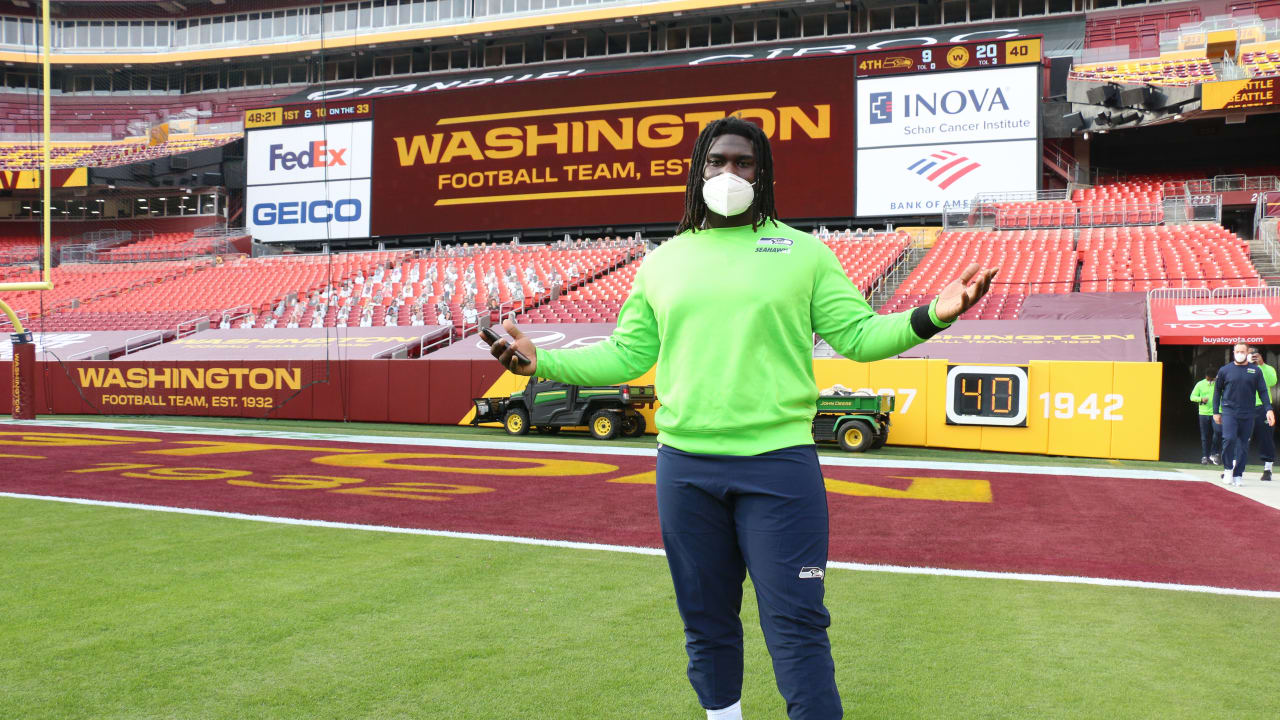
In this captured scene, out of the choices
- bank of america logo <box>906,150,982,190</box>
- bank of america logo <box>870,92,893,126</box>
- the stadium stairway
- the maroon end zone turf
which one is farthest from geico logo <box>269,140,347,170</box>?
the stadium stairway

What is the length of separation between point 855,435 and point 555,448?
15.3 ft

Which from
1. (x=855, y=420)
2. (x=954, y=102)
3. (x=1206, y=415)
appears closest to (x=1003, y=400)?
(x=855, y=420)

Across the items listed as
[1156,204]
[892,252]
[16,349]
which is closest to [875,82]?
[892,252]

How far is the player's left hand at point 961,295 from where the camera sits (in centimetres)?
249

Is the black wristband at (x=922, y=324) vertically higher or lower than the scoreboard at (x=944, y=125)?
lower

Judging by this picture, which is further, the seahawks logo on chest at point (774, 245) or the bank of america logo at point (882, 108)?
the bank of america logo at point (882, 108)

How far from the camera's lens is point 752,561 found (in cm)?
255

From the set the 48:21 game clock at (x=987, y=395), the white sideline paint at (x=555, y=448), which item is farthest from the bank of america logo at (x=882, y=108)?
the white sideline paint at (x=555, y=448)

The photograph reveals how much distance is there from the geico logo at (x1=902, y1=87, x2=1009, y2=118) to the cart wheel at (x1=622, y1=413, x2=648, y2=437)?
16.1m

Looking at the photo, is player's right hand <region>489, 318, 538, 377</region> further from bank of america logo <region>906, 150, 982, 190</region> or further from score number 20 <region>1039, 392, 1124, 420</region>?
bank of america logo <region>906, 150, 982, 190</region>

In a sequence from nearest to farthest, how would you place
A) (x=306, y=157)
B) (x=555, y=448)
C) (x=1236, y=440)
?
(x=1236, y=440) < (x=555, y=448) < (x=306, y=157)

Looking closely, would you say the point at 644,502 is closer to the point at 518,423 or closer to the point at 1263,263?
the point at 518,423

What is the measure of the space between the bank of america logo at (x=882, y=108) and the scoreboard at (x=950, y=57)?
0.68 m

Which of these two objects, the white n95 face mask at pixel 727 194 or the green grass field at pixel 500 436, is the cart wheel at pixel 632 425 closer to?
the green grass field at pixel 500 436
